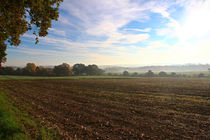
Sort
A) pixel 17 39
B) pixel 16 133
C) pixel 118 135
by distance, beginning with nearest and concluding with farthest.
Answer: pixel 16 133 → pixel 118 135 → pixel 17 39

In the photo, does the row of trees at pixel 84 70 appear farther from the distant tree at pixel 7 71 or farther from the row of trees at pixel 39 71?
the distant tree at pixel 7 71

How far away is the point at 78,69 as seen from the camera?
10462 cm

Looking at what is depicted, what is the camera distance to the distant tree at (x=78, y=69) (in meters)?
104

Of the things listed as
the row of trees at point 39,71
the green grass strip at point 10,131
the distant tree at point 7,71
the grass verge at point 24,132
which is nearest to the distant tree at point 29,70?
the row of trees at point 39,71

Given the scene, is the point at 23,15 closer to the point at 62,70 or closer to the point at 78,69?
the point at 62,70

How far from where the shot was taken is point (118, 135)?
6.39 metres

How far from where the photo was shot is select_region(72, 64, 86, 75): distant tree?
104m

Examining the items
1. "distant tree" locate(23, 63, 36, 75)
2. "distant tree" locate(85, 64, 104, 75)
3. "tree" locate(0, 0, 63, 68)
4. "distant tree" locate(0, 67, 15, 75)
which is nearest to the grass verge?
"tree" locate(0, 0, 63, 68)

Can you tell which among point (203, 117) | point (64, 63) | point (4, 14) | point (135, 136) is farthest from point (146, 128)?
point (64, 63)

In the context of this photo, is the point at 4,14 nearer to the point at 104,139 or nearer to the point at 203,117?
the point at 104,139

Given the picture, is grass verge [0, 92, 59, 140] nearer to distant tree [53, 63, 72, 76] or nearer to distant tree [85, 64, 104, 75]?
distant tree [53, 63, 72, 76]

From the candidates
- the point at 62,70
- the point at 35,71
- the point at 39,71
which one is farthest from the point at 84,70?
the point at 35,71

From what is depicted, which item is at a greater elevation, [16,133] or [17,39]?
[17,39]

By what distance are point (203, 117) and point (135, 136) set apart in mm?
7185
